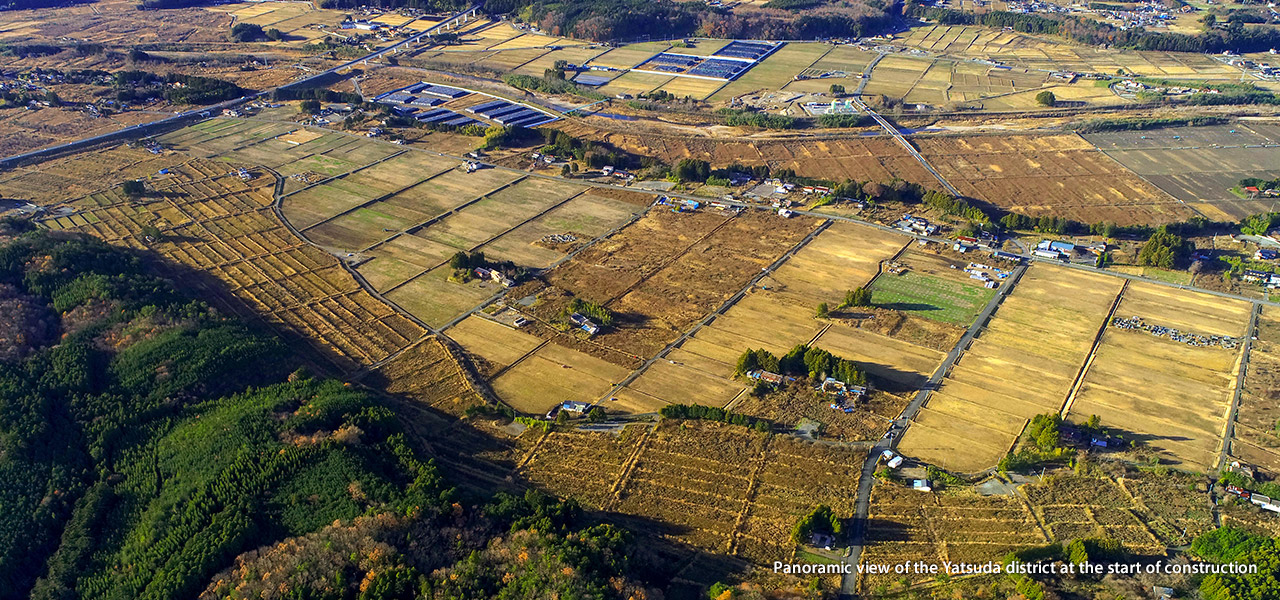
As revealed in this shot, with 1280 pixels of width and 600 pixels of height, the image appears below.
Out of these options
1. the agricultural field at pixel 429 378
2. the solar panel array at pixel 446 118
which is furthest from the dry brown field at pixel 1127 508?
the solar panel array at pixel 446 118

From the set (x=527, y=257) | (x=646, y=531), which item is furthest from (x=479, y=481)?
(x=527, y=257)

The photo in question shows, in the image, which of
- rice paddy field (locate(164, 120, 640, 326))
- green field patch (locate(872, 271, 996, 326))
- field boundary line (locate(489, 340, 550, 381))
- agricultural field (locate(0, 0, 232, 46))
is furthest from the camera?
agricultural field (locate(0, 0, 232, 46))

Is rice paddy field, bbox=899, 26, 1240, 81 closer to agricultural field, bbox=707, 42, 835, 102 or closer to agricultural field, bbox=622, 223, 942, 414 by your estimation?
agricultural field, bbox=707, 42, 835, 102

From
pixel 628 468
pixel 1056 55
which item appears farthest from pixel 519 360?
pixel 1056 55

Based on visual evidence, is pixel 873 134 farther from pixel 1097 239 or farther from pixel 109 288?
pixel 109 288

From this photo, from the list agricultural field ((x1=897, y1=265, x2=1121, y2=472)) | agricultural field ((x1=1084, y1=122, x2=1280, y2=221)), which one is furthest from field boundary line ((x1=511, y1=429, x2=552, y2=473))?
agricultural field ((x1=1084, y1=122, x2=1280, y2=221))

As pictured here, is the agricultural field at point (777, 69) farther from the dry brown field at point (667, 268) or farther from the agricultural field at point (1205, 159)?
the dry brown field at point (667, 268)
